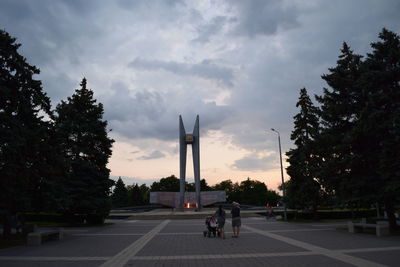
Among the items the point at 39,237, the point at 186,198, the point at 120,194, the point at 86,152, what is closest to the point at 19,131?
the point at 39,237

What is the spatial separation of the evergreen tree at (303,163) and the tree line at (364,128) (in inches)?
264

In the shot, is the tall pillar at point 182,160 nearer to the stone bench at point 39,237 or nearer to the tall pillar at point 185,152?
the tall pillar at point 185,152

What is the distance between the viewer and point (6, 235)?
15352 millimetres

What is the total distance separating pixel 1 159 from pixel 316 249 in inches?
455

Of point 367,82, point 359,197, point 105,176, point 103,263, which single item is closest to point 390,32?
point 367,82

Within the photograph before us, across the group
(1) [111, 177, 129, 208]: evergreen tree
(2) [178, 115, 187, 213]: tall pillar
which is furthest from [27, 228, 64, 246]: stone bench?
(1) [111, 177, 129, 208]: evergreen tree

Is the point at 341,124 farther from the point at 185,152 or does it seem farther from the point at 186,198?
the point at 186,198

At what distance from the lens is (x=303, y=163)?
2597cm

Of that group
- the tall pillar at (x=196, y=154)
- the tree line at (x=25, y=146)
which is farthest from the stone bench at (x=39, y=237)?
the tall pillar at (x=196, y=154)

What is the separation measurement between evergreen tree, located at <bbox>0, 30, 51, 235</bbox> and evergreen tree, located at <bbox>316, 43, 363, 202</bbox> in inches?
557

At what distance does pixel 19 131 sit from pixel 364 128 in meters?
15.3

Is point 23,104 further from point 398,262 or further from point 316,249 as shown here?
point 398,262

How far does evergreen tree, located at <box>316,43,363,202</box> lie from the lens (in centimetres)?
1622

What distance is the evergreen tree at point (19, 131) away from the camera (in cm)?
1223
